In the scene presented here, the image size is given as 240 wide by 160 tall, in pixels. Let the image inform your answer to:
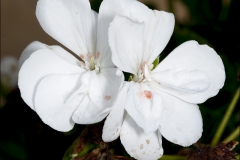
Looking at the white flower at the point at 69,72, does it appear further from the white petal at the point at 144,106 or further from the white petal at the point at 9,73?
the white petal at the point at 9,73

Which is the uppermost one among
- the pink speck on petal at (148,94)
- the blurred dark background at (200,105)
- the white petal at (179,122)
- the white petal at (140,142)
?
the pink speck on petal at (148,94)

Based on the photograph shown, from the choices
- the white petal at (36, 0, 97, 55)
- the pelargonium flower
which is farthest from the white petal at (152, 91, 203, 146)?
the white petal at (36, 0, 97, 55)

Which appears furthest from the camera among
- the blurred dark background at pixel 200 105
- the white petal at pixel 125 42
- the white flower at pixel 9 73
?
the white flower at pixel 9 73

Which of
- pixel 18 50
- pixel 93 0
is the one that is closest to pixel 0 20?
pixel 18 50

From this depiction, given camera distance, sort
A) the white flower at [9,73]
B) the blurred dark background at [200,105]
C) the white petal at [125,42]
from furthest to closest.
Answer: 1. the white flower at [9,73]
2. the blurred dark background at [200,105]
3. the white petal at [125,42]

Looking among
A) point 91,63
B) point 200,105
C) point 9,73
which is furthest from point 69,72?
point 9,73

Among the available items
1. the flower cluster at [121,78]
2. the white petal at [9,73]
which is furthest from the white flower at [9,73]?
the flower cluster at [121,78]

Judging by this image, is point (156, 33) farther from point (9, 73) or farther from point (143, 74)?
point (9, 73)
